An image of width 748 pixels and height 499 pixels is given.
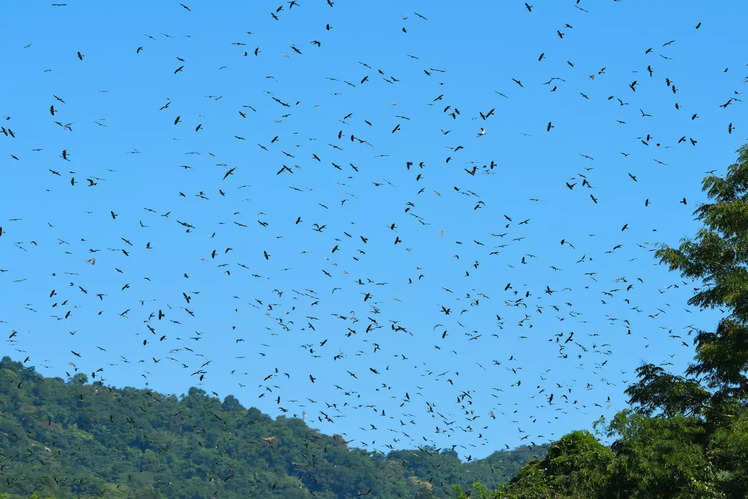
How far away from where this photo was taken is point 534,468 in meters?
61.7

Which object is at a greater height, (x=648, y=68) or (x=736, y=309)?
(x=648, y=68)

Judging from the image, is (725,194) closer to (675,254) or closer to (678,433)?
(675,254)

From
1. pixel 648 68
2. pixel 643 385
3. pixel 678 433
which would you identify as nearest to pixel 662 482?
pixel 678 433

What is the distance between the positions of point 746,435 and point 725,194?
37.3 ft

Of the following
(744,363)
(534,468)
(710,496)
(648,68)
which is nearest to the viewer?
(648,68)

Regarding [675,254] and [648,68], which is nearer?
[648,68]

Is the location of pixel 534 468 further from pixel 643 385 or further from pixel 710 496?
pixel 710 496

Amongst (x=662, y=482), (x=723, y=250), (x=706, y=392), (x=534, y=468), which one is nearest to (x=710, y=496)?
(x=662, y=482)

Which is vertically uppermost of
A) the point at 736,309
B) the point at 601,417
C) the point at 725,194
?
the point at 725,194

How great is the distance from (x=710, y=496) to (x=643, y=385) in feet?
23.9

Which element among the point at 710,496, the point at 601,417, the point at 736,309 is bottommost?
the point at 710,496

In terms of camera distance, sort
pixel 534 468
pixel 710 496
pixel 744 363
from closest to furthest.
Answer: pixel 710 496 → pixel 744 363 → pixel 534 468

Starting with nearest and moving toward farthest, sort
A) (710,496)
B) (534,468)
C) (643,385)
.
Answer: (710,496) → (643,385) → (534,468)

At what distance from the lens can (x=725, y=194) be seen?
153 ft
